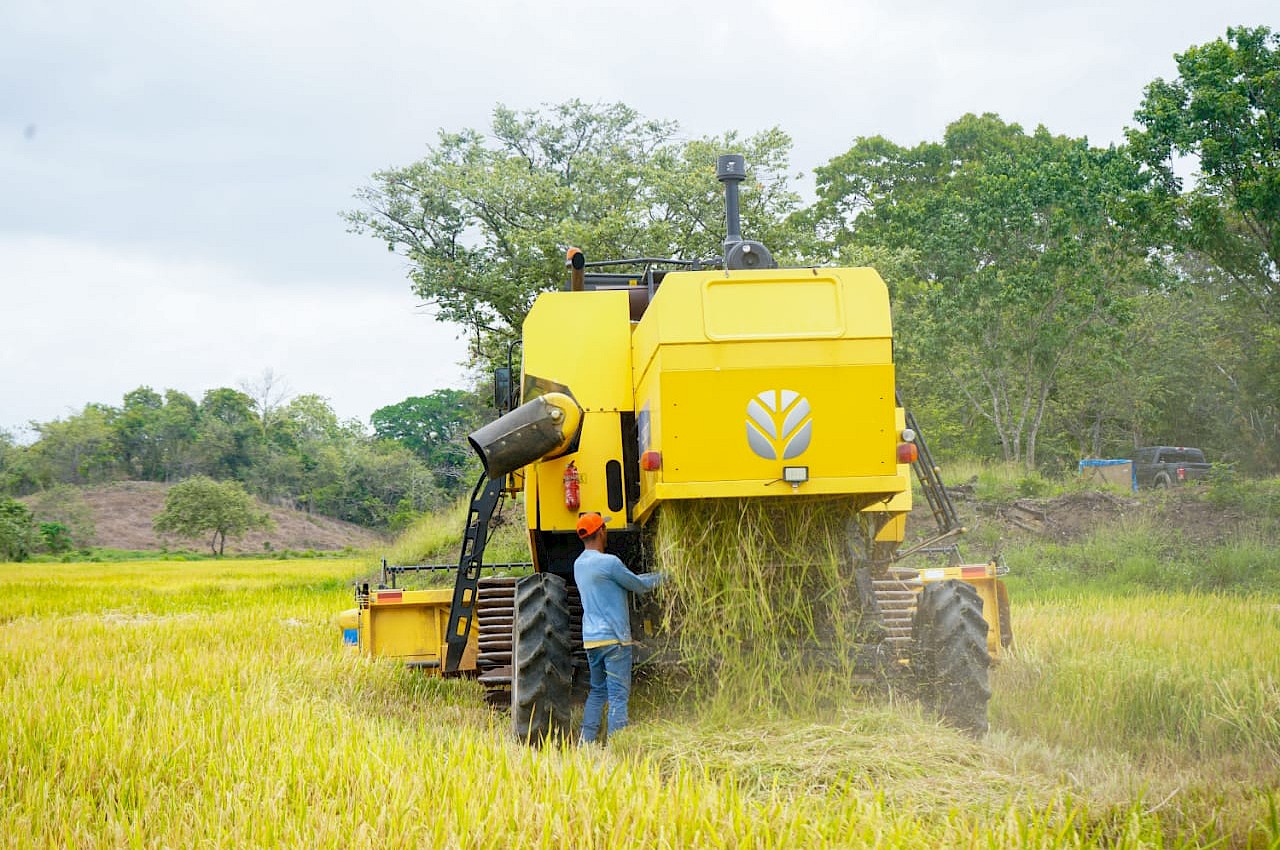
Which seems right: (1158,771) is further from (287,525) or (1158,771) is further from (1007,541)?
(287,525)

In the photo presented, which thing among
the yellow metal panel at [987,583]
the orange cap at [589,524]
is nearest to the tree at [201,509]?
the yellow metal panel at [987,583]

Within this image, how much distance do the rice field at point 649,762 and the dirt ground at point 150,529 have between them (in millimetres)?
45047

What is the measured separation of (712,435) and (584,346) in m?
1.55

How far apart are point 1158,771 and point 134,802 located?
5267 mm

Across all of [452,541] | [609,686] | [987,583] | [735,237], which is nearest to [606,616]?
[609,686]

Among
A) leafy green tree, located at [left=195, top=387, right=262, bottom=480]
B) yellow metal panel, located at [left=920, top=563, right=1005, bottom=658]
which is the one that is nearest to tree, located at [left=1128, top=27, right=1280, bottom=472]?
yellow metal panel, located at [left=920, top=563, right=1005, bottom=658]

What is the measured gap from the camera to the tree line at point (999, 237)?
57.4ft

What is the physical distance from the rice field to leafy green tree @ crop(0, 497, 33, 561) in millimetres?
33929

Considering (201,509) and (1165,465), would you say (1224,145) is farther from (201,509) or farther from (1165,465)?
(201,509)

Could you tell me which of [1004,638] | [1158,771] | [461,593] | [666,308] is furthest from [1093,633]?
[666,308]

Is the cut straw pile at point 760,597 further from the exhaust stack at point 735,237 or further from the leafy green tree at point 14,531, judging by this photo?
the leafy green tree at point 14,531

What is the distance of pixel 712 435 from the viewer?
6102mm

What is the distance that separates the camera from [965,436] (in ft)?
109

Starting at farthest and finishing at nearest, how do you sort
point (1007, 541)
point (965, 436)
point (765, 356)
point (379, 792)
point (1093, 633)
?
point (965, 436), point (1007, 541), point (1093, 633), point (765, 356), point (379, 792)
